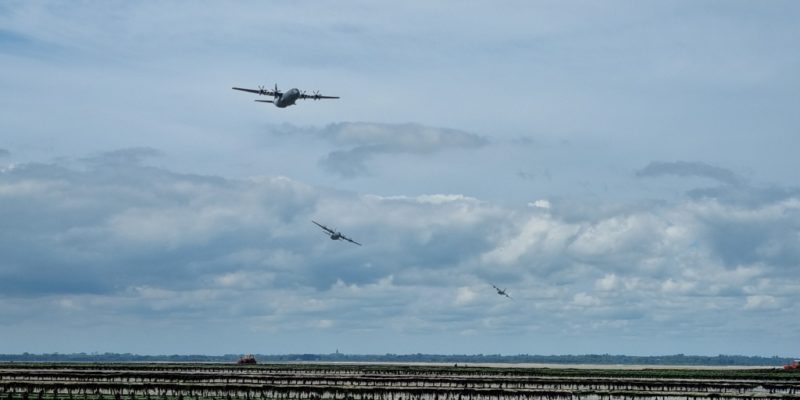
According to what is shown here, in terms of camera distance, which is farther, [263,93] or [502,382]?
[502,382]

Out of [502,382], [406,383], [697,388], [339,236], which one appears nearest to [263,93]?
[339,236]

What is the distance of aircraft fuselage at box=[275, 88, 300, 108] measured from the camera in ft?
330

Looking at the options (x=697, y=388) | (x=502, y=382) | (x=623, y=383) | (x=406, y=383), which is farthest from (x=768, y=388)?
(x=406, y=383)

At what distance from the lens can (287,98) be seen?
332 feet

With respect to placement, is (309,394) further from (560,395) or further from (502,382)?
(502,382)

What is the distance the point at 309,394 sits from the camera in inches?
3780

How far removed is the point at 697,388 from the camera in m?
116

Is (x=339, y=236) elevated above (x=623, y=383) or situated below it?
above

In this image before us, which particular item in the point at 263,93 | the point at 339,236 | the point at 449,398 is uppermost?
the point at 263,93

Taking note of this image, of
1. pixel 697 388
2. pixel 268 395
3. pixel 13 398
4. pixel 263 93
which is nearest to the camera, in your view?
pixel 13 398

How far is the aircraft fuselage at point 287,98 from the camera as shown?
10062 cm

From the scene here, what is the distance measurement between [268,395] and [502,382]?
3459cm

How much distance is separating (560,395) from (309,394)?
21623 mm

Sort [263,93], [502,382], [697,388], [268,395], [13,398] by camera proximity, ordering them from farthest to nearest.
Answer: [502,382]
[697,388]
[263,93]
[268,395]
[13,398]
